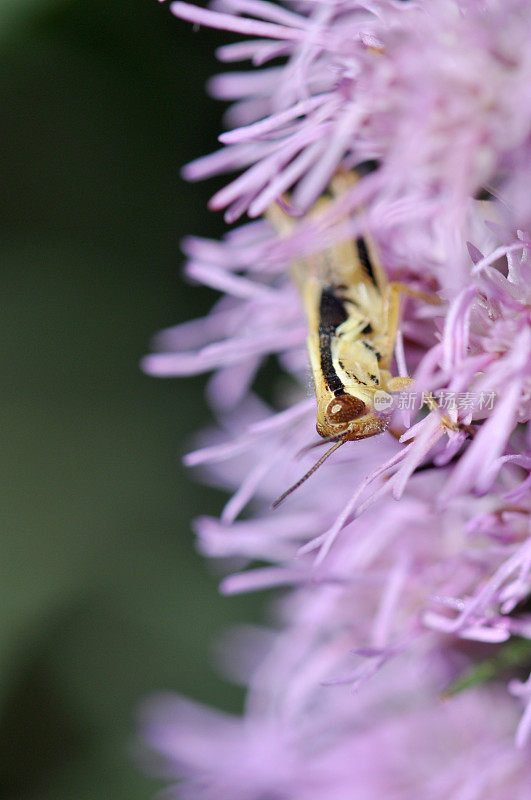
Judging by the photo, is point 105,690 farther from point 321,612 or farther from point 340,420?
point 340,420

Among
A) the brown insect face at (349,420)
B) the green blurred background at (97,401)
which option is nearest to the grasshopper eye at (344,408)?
the brown insect face at (349,420)

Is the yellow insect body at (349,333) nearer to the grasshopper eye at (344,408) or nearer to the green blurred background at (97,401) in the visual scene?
the grasshopper eye at (344,408)

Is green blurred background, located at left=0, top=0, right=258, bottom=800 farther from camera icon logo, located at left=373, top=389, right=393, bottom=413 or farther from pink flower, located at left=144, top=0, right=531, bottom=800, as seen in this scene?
camera icon logo, located at left=373, top=389, right=393, bottom=413

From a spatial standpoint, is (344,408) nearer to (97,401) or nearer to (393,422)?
(393,422)

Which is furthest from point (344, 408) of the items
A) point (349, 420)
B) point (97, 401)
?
point (97, 401)

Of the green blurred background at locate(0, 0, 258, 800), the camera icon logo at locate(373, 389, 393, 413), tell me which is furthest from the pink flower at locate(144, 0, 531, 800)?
the green blurred background at locate(0, 0, 258, 800)

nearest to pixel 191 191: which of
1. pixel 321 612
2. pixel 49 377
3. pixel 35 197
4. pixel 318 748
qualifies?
pixel 35 197

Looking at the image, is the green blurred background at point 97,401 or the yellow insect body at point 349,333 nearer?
the yellow insect body at point 349,333
